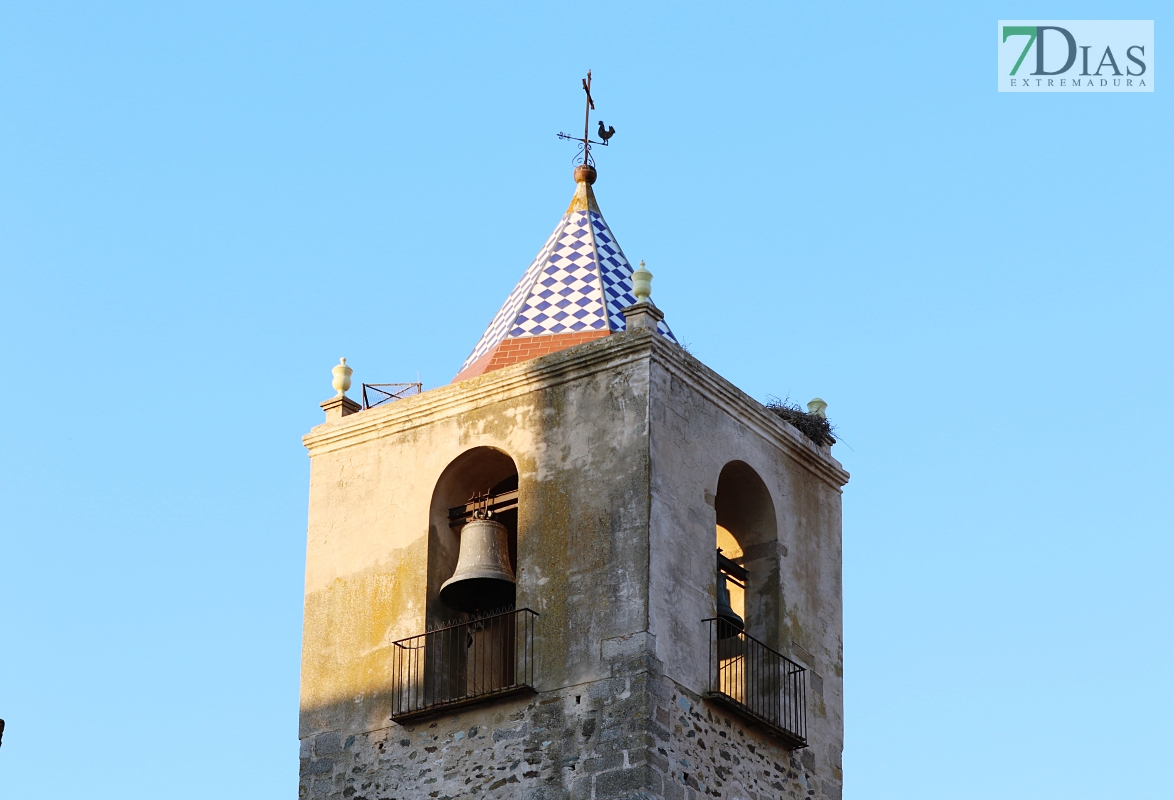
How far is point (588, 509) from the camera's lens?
18.9 metres

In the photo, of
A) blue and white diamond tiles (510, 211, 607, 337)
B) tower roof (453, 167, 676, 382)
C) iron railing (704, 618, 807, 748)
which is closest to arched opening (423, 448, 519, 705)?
tower roof (453, 167, 676, 382)

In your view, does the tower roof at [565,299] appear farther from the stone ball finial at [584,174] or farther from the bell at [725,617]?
the bell at [725,617]

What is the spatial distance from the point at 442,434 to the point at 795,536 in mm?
3035

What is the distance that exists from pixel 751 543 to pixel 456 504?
244cm

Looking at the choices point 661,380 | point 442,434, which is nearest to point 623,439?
point 661,380

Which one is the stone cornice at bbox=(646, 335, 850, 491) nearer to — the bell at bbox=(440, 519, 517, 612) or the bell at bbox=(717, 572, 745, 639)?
the bell at bbox=(717, 572, 745, 639)

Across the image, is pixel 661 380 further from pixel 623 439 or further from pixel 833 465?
pixel 833 465

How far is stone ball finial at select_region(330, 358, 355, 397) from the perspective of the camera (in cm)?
2108

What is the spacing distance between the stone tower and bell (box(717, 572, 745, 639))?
35 millimetres

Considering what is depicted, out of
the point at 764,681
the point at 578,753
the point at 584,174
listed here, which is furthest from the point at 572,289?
the point at 578,753

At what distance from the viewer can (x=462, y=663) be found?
64.1 ft

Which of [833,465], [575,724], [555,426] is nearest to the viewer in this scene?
[575,724]

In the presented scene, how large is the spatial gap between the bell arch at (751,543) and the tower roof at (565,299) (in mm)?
1340

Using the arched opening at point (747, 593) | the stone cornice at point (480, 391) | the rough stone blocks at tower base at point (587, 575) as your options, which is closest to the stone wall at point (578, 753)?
the rough stone blocks at tower base at point (587, 575)
